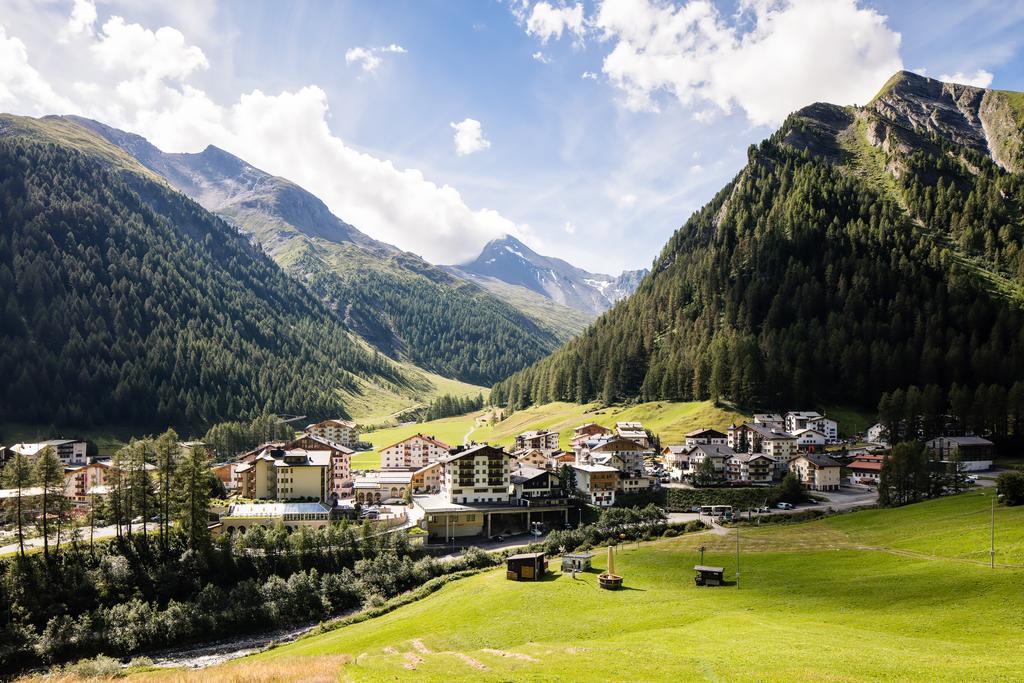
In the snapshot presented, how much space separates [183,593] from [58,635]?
41.8ft

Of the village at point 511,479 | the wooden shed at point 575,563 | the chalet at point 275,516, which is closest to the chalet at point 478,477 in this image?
the village at point 511,479

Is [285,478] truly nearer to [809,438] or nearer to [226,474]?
[226,474]

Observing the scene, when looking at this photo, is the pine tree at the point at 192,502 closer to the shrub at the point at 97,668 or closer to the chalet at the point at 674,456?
the shrub at the point at 97,668

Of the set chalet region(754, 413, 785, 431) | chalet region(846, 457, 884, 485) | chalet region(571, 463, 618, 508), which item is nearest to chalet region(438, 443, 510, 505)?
chalet region(571, 463, 618, 508)

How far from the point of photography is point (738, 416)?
511 feet

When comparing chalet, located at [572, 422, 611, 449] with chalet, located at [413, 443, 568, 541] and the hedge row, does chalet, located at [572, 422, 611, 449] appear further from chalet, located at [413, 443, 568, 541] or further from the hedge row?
the hedge row

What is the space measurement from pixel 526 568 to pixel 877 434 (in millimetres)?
115617

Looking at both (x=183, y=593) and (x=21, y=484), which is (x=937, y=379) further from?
(x=21, y=484)

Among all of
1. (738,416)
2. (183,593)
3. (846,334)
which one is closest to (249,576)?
(183,593)

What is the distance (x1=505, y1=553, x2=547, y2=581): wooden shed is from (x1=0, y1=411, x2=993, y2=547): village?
3142cm

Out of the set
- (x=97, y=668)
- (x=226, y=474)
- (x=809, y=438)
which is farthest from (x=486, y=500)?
(x=809, y=438)

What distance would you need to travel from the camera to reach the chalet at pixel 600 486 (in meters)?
114

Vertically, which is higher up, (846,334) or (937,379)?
(846,334)

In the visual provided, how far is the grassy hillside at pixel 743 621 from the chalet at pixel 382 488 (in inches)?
2124
